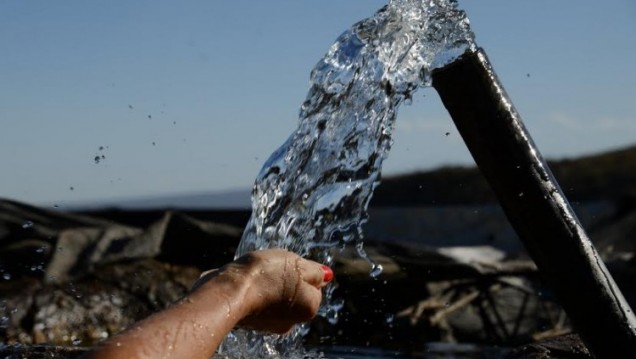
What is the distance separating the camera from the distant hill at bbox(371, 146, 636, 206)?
1288cm

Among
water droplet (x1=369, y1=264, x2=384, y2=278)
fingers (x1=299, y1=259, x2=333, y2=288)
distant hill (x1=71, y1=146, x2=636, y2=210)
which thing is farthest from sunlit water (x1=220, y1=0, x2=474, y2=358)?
distant hill (x1=71, y1=146, x2=636, y2=210)

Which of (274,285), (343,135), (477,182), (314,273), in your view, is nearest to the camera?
(274,285)

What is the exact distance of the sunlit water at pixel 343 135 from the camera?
11.6 feet

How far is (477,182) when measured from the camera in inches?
521

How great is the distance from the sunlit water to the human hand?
2.72 feet

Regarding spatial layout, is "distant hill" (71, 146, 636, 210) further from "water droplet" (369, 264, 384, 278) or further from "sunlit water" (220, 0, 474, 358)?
"sunlit water" (220, 0, 474, 358)

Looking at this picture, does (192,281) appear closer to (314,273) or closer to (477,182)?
(314,273)

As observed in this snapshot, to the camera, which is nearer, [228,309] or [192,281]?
[228,309]

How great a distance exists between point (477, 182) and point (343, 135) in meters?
9.67

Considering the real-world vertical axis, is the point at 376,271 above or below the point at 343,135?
below

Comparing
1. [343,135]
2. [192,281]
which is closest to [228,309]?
[343,135]

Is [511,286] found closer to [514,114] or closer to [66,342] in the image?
[66,342]

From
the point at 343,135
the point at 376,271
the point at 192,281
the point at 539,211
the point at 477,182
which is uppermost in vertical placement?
the point at 343,135

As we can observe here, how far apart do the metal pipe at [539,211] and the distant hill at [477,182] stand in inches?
378
